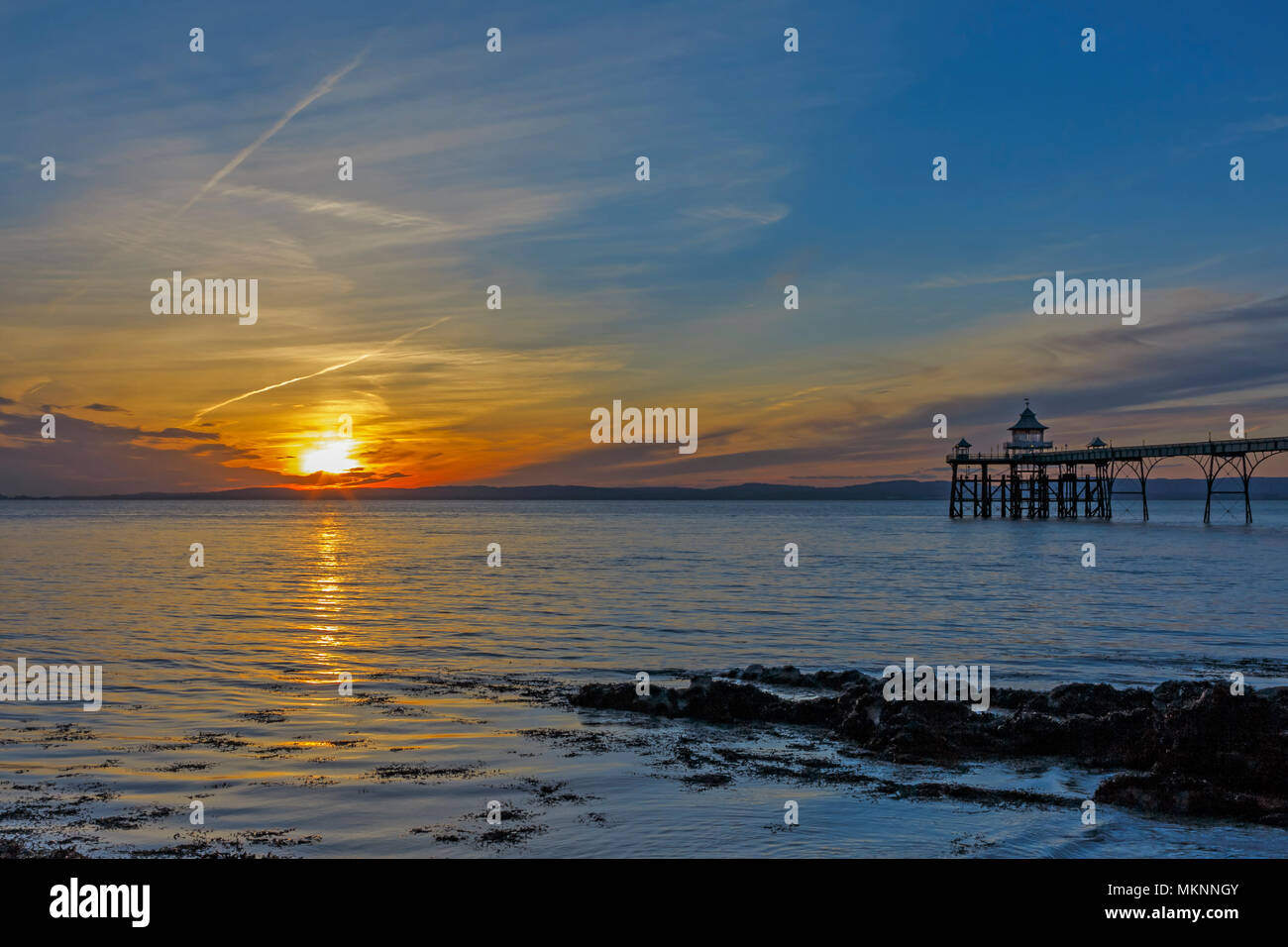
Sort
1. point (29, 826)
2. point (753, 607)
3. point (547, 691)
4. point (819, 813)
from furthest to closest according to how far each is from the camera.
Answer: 1. point (753, 607)
2. point (547, 691)
3. point (819, 813)
4. point (29, 826)

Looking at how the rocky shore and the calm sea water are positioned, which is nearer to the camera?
the calm sea water

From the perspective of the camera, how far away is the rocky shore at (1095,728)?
10797 mm

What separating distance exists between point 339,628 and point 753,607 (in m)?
14.1

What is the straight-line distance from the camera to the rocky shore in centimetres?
1080

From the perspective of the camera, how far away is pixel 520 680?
63.2ft

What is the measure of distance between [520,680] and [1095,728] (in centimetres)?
1063

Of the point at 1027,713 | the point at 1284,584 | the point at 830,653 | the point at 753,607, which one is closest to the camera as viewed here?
the point at 1027,713

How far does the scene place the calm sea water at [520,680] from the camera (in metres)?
9.70

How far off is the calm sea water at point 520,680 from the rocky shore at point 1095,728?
0.63 metres

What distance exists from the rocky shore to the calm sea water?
0.63 meters

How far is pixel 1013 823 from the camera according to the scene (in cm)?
1001

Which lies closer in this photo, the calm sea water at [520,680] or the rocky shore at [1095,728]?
the calm sea water at [520,680]
